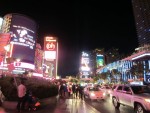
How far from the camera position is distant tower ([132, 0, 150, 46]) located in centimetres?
15727

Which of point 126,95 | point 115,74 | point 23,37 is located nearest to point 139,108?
point 126,95

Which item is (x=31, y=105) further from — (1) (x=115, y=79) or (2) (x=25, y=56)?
(1) (x=115, y=79)

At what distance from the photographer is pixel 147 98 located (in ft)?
36.7

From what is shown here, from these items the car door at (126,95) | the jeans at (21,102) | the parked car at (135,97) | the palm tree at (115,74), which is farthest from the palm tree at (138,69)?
the jeans at (21,102)

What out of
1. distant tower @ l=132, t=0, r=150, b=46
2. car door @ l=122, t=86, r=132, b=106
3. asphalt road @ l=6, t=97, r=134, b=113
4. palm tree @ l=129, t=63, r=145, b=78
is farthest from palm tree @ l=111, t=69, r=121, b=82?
car door @ l=122, t=86, r=132, b=106

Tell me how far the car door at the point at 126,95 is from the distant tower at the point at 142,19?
149638 mm

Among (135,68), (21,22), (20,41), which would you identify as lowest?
(135,68)

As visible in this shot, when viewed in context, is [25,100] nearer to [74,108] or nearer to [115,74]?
[74,108]

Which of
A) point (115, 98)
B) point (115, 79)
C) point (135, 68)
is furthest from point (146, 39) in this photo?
point (115, 98)

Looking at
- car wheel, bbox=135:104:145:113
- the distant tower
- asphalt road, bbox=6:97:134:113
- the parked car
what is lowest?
asphalt road, bbox=6:97:134:113

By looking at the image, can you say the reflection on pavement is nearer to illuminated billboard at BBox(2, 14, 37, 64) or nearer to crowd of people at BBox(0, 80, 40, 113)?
crowd of people at BBox(0, 80, 40, 113)

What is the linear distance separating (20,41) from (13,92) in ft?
256

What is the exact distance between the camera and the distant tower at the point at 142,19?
15727cm

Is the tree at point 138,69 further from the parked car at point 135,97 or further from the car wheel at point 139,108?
the car wheel at point 139,108
